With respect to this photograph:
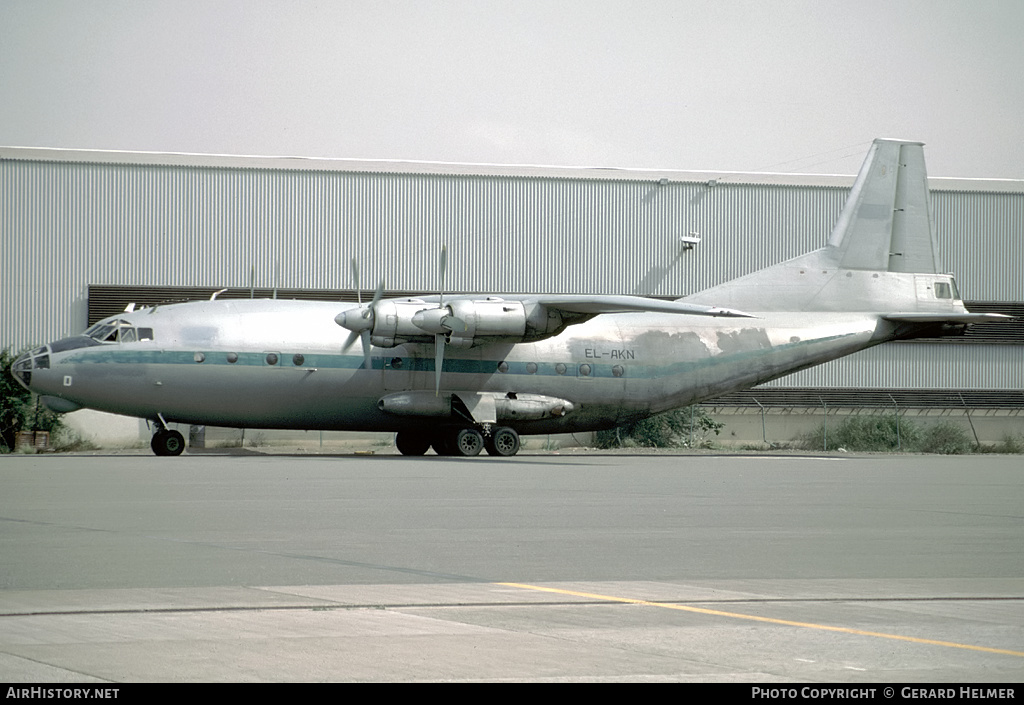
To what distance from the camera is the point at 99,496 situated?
1770 cm

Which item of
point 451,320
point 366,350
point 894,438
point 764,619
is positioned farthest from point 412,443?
point 764,619

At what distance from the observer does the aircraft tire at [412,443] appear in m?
35.1

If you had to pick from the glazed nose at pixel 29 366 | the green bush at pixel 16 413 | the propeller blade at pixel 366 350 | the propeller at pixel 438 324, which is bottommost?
the green bush at pixel 16 413

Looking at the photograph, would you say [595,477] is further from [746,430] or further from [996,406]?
[996,406]

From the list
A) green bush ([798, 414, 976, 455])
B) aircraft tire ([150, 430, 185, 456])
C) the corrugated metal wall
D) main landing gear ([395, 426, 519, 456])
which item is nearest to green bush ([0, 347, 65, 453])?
aircraft tire ([150, 430, 185, 456])

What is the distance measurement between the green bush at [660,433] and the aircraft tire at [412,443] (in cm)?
1074

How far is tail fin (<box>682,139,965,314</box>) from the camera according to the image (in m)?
36.4

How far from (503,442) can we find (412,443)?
10.6 feet

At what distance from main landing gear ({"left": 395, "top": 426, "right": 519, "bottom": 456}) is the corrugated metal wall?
12.9 metres

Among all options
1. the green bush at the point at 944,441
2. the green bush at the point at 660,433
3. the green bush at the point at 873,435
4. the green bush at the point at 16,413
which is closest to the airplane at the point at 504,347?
the green bush at the point at 16,413

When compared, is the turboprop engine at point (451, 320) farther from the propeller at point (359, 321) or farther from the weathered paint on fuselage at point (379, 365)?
the weathered paint on fuselage at point (379, 365)

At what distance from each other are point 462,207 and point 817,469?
24.8 metres
